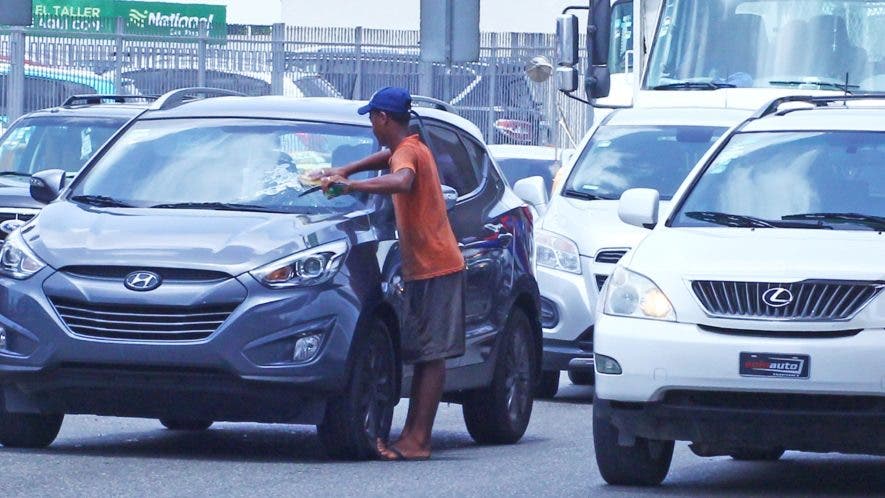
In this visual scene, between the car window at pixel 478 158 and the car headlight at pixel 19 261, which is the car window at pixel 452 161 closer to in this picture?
the car window at pixel 478 158

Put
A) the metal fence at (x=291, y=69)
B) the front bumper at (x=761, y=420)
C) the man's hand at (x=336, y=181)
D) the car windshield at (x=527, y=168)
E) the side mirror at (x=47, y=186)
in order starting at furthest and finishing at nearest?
the metal fence at (x=291, y=69)
the car windshield at (x=527, y=168)
the side mirror at (x=47, y=186)
the man's hand at (x=336, y=181)
the front bumper at (x=761, y=420)

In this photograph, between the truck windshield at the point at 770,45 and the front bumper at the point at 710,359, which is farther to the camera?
the truck windshield at the point at 770,45

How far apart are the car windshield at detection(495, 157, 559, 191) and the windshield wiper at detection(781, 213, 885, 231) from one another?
13.2 metres

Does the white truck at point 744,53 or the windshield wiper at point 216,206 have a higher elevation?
the white truck at point 744,53

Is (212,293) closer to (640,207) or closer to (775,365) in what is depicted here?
(640,207)

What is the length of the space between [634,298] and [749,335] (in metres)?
0.56

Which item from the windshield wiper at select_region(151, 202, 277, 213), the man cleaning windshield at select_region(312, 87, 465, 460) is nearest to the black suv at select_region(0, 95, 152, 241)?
the windshield wiper at select_region(151, 202, 277, 213)

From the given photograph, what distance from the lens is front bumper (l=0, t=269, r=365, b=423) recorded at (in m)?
9.23

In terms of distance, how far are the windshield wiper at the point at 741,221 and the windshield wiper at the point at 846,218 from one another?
0.19 ft

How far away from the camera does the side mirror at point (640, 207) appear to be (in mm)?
9812

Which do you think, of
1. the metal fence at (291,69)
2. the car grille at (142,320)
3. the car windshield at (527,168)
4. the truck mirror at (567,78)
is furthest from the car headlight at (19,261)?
the metal fence at (291,69)

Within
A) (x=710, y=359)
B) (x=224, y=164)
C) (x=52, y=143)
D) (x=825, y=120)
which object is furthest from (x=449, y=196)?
(x=52, y=143)

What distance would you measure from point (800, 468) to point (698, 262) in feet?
7.10

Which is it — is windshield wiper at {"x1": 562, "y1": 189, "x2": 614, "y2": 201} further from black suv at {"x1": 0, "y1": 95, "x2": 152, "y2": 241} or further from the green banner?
the green banner
